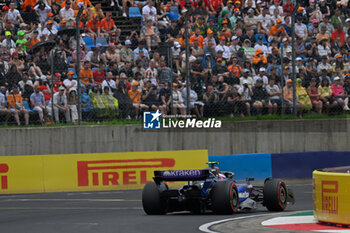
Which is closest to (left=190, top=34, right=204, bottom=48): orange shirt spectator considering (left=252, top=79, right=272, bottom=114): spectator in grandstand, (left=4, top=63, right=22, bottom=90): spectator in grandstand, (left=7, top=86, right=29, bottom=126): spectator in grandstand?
(left=252, top=79, right=272, bottom=114): spectator in grandstand

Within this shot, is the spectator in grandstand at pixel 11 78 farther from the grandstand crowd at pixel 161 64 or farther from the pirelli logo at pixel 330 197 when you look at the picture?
the pirelli logo at pixel 330 197

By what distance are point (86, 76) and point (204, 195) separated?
8.65m

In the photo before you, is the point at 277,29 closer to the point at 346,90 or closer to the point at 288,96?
the point at 288,96

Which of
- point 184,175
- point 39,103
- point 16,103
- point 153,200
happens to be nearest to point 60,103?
point 39,103

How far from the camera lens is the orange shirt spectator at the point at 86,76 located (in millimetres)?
20016

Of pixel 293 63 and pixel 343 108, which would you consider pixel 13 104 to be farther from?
pixel 343 108

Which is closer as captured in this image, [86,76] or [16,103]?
[16,103]

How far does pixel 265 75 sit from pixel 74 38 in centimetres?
552

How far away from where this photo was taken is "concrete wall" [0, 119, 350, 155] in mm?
20547

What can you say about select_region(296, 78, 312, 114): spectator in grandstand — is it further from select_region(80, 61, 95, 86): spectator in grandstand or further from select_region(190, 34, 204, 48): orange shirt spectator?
select_region(80, 61, 95, 86): spectator in grandstand

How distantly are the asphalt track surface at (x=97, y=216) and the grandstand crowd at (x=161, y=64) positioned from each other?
2.79m

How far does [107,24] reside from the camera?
71.2ft

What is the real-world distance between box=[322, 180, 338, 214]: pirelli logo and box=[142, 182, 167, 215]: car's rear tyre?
3561 millimetres

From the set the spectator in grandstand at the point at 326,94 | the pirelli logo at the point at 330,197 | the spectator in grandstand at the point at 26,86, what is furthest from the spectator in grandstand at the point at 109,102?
the pirelli logo at the point at 330,197
